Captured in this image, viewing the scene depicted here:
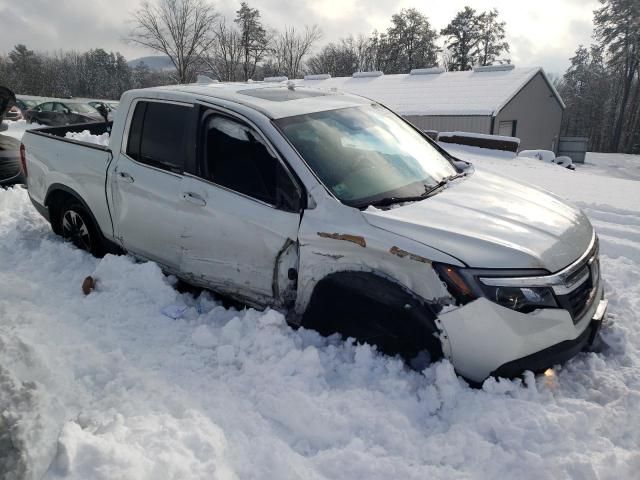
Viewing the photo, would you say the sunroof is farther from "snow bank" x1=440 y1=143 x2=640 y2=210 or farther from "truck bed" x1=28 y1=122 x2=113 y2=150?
"truck bed" x1=28 y1=122 x2=113 y2=150

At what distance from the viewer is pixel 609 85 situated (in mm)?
57000

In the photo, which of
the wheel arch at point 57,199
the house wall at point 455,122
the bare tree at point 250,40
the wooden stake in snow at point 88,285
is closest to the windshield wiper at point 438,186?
the wooden stake in snow at point 88,285

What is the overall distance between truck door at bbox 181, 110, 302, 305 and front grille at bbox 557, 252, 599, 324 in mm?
1544

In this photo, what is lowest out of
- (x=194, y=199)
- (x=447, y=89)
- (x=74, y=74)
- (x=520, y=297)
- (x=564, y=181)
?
(x=564, y=181)

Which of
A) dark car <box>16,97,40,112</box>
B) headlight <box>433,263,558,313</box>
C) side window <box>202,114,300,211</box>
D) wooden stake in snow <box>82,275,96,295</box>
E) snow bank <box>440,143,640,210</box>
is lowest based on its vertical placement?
wooden stake in snow <box>82,275,96,295</box>

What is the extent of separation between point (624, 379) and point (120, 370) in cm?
294

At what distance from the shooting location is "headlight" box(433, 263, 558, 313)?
238 cm

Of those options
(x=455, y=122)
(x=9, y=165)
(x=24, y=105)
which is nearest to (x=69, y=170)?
(x=9, y=165)

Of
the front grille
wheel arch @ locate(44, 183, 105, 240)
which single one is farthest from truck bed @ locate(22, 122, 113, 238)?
the front grille

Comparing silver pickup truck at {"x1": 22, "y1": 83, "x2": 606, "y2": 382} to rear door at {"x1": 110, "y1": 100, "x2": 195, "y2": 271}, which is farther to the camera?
rear door at {"x1": 110, "y1": 100, "x2": 195, "y2": 271}

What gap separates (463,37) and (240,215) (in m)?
49.9

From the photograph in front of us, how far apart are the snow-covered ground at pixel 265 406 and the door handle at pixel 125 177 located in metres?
0.96

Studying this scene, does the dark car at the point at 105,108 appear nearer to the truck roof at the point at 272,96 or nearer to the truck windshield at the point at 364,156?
the truck roof at the point at 272,96

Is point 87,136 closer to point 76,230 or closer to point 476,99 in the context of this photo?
point 76,230
